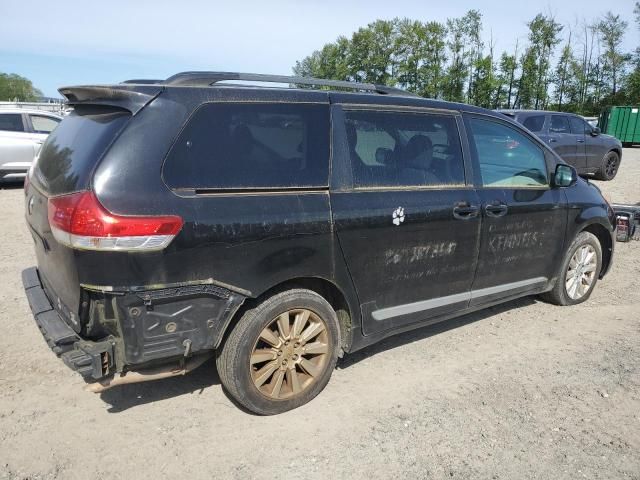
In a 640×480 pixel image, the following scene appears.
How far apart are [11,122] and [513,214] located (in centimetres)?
1162

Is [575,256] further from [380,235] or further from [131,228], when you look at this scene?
[131,228]

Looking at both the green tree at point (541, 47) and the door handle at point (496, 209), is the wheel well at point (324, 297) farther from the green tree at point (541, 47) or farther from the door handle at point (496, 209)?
the green tree at point (541, 47)

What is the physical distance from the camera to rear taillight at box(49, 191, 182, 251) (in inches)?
98.0

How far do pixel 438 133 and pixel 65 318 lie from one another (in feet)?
8.78

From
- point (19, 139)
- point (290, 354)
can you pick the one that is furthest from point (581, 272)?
point (19, 139)

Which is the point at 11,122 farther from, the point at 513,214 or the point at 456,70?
the point at 456,70

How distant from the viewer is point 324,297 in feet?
11.1

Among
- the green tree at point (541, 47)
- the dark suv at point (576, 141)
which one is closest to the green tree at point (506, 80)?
the green tree at point (541, 47)

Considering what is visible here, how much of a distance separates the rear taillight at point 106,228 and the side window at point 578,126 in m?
12.4

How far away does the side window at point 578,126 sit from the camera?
1269cm

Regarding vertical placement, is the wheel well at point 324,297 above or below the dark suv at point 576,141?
below

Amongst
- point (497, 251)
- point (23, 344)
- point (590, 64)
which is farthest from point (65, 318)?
point (590, 64)

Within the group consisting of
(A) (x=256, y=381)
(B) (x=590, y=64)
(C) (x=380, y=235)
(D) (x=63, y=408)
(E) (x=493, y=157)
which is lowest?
(D) (x=63, y=408)

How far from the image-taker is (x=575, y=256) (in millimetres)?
5008
